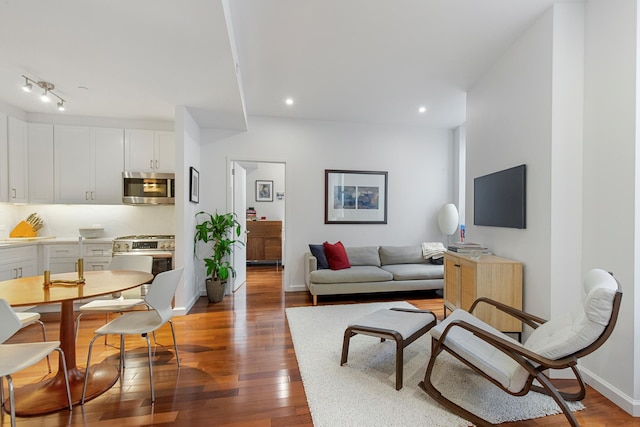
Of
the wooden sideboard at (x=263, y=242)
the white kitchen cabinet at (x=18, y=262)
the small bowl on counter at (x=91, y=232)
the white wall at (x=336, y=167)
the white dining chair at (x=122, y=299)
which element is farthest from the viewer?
the wooden sideboard at (x=263, y=242)

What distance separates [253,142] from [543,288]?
13.7ft

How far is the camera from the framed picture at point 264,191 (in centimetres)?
766

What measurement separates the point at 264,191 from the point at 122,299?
5032mm

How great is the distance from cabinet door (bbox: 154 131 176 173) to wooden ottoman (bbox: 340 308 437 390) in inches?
137

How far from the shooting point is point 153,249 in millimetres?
3908

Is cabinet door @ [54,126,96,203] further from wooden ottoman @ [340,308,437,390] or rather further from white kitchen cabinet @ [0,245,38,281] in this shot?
wooden ottoman @ [340,308,437,390]

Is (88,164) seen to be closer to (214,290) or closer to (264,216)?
(214,290)

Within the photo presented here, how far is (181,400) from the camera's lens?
6.57 ft

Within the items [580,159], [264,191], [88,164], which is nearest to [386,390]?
[580,159]

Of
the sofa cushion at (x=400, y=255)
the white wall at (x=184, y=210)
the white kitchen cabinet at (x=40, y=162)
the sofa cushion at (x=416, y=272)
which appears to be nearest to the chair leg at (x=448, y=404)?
the sofa cushion at (x=416, y=272)

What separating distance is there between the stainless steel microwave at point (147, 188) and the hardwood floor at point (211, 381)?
1.59 meters

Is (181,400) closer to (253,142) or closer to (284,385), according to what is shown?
(284,385)

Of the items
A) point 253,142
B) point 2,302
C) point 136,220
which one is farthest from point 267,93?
point 2,302

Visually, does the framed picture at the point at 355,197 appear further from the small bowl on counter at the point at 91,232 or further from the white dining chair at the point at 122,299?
the small bowl on counter at the point at 91,232
